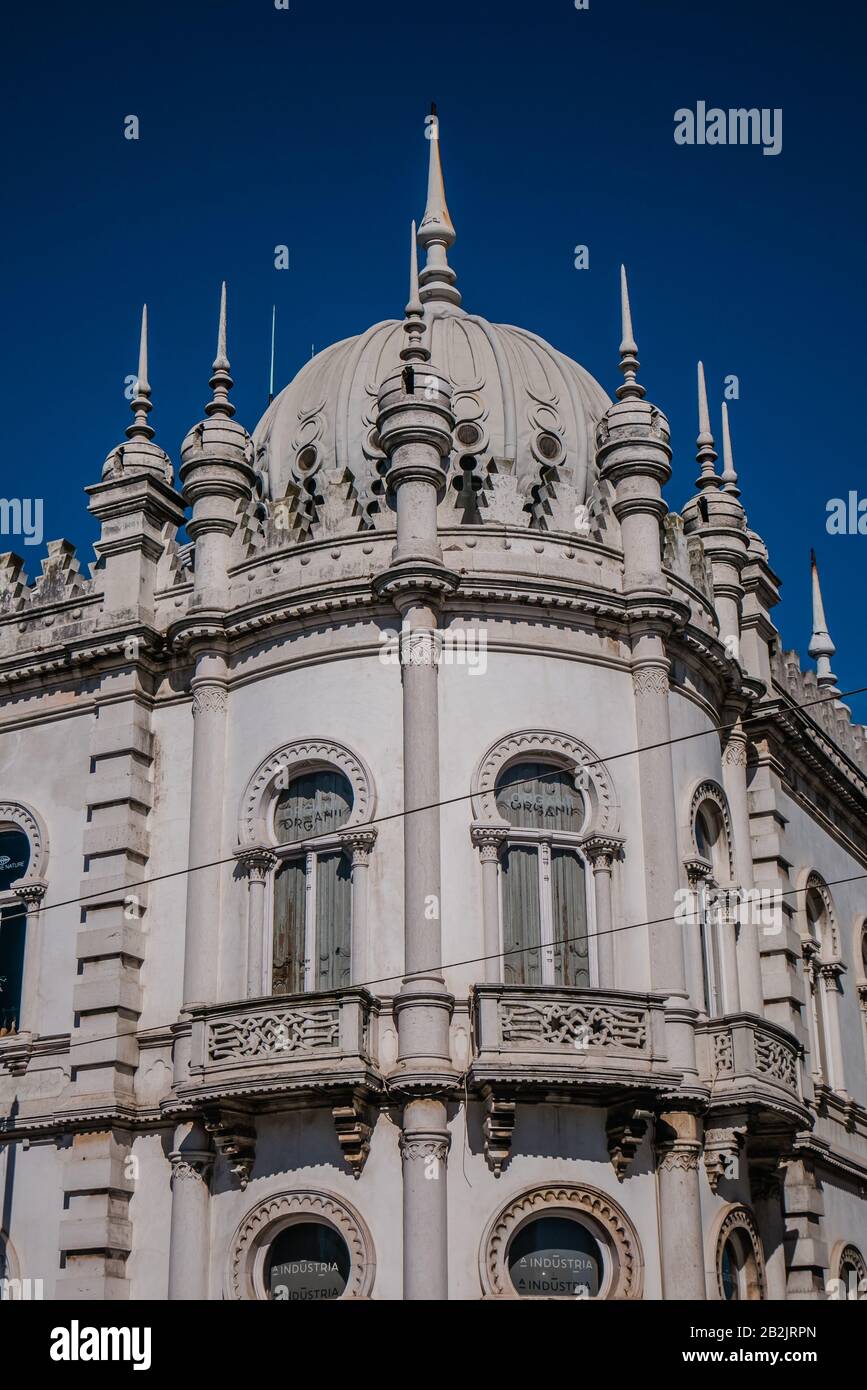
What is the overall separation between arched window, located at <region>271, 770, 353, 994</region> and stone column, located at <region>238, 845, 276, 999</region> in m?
0.16

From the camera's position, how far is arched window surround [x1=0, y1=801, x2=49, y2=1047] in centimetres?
2695

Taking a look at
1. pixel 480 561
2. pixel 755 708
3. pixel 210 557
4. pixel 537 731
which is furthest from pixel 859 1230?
pixel 210 557

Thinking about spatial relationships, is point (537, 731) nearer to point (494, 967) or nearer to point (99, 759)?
point (494, 967)

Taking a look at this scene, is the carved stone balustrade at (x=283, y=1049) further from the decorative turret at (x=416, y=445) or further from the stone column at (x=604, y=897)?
the decorative turret at (x=416, y=445)

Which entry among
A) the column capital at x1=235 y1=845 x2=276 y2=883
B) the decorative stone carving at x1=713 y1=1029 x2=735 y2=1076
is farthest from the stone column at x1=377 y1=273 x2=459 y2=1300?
the decorative stone carving at x1=713 y1=1029 x2=735 y2=1076

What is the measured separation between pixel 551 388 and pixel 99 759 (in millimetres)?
9705

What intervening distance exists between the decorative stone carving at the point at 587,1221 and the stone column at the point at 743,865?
15.2ft

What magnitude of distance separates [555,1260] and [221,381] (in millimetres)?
14179

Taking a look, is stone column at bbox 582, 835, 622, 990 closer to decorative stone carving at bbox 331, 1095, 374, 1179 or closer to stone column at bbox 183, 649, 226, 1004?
decorative stone carving at bbox 331, 1095, 374, 1179

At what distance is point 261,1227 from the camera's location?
23.8 m

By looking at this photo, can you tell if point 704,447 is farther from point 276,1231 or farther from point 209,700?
point 276,1231
